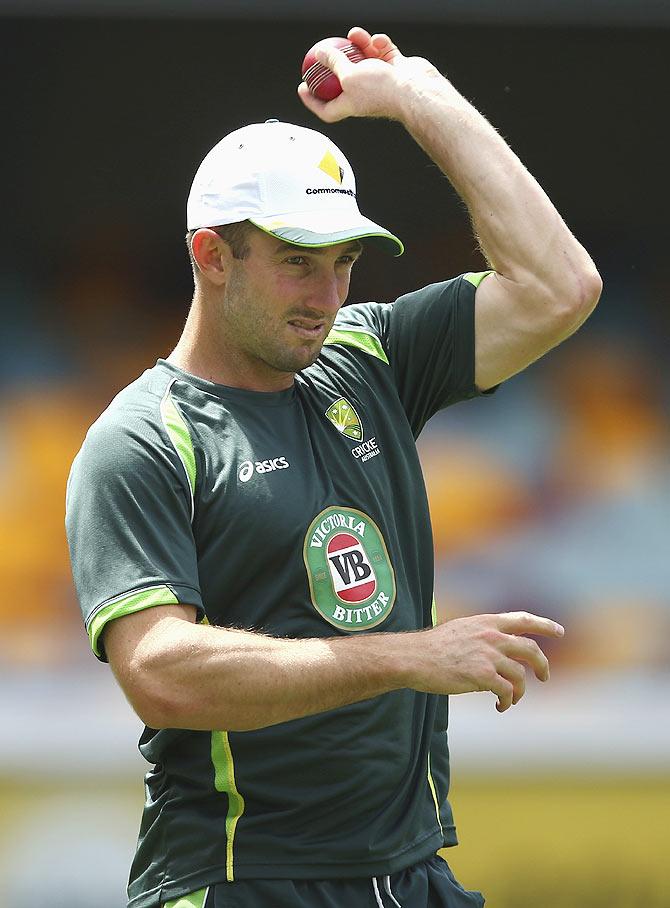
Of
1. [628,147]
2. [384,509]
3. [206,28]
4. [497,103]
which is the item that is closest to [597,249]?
[628,147]

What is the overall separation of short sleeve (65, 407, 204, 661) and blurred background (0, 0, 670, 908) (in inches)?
140

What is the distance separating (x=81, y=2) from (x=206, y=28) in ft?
2.54

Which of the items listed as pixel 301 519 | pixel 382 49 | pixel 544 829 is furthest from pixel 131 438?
pixel 544 829

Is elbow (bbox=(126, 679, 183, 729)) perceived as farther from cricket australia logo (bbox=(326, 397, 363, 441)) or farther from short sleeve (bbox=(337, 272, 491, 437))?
short sleeve (bbox=(337, 272, 491, 437))

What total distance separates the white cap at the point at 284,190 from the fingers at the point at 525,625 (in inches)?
27.8

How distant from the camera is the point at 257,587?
7.80ft

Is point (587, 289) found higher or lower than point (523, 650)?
higher

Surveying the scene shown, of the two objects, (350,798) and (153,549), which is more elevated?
(153,549)

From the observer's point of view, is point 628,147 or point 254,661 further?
point 628,147

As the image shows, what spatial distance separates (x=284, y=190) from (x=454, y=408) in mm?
4830

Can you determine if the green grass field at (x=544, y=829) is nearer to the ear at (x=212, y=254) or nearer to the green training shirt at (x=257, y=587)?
the green training shirt at (x=257, y=587)

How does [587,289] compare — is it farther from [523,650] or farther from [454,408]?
[454,408]

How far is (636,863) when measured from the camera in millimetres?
5637

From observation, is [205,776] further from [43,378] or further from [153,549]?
[43,378]
